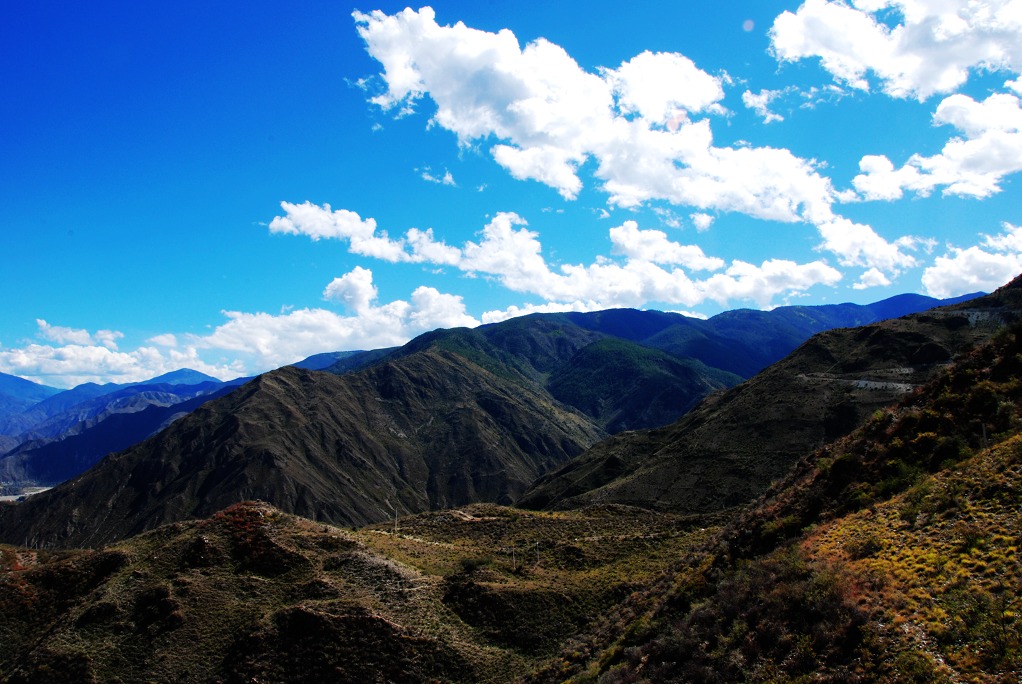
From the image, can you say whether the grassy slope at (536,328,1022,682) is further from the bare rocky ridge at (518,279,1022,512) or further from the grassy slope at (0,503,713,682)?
the bare rocky ridge at (518,279,1022,512)

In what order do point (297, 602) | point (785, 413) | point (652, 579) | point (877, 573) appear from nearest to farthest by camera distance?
point (877, 573), point (297, 602), point (652, 579), point (785, 413)

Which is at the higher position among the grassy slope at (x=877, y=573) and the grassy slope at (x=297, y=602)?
the grassy slope at (x=877, y=573)

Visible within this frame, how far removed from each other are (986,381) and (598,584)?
29633 millimetres

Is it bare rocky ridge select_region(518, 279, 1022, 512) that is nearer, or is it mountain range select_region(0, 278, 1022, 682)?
mountain range select_region(0, 278, 1022, 682)

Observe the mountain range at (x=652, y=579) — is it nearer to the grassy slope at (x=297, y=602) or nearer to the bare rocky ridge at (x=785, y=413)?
the grassy slope at (x=297, y=602)

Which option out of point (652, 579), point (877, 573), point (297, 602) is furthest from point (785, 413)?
point (877, 573)

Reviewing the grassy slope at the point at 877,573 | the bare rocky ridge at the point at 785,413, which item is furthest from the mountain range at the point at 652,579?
the bare rocky ridge at the point at 785,413

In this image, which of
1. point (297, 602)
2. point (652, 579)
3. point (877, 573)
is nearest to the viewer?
point (877, 573)

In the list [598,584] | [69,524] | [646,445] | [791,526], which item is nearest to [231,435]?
[69,524]

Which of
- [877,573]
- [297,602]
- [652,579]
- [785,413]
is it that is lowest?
[652,579]

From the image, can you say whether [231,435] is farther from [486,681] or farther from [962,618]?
[962,618]

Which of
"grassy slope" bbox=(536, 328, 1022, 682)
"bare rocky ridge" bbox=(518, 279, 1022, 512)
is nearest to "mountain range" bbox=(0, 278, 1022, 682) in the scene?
"grassy slope" bbox=(536, 328, 1022, 682)

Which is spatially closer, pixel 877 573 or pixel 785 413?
pixel 877 573

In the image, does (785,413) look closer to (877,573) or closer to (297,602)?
(297,602)
